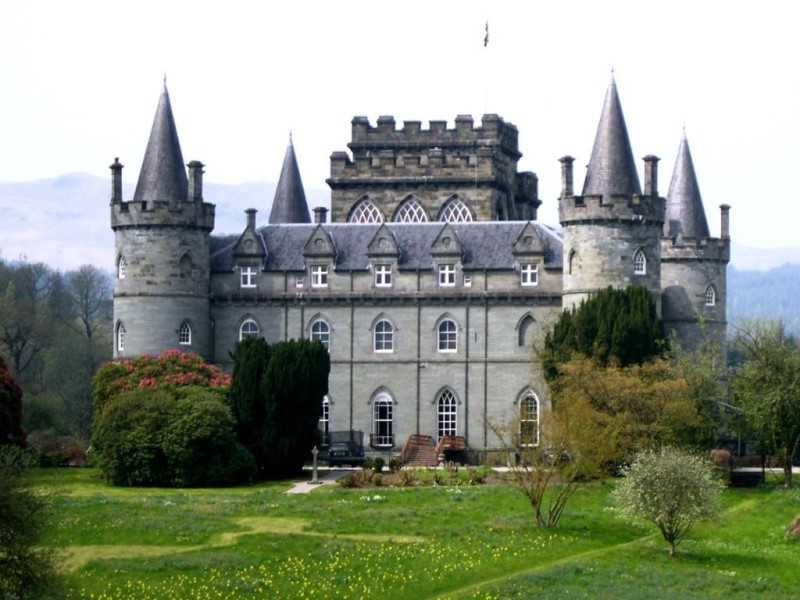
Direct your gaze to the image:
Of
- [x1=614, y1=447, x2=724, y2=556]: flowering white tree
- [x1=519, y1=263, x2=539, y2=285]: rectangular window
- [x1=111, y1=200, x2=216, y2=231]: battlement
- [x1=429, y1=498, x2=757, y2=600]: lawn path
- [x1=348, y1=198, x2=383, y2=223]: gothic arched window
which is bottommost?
[x1=429, y1=498, x2=757, y2=600]: lawn path

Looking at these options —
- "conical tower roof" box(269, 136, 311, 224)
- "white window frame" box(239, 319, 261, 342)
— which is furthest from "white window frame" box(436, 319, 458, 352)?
"conical tower roof" box(269, 136, 311, 224)

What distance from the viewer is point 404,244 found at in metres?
72.2

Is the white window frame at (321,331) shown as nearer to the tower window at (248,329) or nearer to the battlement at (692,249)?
the tower window at (248,329)

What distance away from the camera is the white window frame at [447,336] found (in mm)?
70562

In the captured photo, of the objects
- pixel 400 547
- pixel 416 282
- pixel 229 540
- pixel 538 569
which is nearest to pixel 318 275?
pixel 416 282

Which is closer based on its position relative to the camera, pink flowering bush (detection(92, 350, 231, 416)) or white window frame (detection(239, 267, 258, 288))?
pink flowering bush (detection(92, 350, 231, 416))

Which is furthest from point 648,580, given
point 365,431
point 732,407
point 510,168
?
point 510,168

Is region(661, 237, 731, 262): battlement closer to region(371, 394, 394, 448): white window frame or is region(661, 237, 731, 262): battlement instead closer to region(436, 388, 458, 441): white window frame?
region(436, 388, 458, 441): white window frame

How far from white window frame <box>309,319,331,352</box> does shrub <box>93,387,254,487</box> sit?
11512mm

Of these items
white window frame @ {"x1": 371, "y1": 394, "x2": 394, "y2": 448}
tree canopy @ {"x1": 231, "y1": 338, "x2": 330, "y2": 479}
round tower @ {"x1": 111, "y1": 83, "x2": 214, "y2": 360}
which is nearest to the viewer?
tree canopy @ {"x1": 231, "y1": 338, "x2": 330, "y2": 479}

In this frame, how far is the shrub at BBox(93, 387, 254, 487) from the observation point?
193ft

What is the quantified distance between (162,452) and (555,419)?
1490cm

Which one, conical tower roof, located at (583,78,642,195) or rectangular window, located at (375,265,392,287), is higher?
conical tower roof, located at (583,78,642,195)

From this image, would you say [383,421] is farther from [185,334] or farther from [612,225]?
[612,225]
